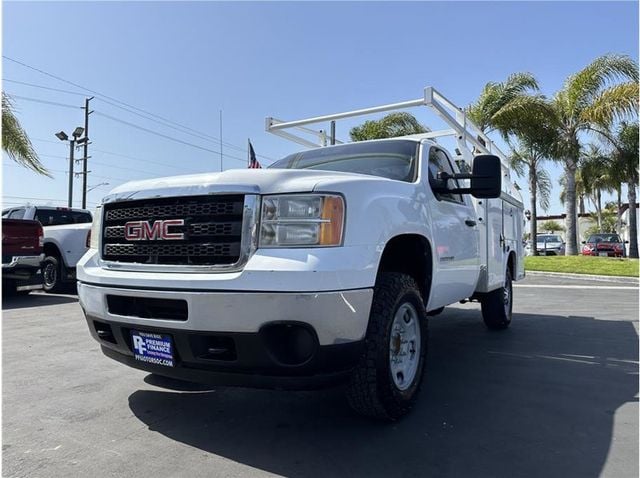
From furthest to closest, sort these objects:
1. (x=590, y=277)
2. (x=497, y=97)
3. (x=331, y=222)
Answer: (x=497, y=97)
(x=590, y=277)
(x=331, y=222)

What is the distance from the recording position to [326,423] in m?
3.12

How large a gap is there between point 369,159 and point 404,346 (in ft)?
5.29

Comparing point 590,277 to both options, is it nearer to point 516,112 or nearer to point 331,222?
point 516,112

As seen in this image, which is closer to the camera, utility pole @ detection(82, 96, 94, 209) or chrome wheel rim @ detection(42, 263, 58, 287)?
chrome wheel rim @ detection(42, 263, 58, 287)

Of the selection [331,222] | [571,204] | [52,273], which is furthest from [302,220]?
[571,204]

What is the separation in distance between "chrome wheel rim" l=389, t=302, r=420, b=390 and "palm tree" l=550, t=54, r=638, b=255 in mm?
16837

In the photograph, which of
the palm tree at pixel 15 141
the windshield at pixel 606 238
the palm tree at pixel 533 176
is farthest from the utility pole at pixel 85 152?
the windshield at pixel 606 238

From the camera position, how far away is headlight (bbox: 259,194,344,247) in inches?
103

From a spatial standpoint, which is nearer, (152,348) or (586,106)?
(152,348)

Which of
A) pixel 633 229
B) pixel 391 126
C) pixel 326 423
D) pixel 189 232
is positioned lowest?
pixel 326 423

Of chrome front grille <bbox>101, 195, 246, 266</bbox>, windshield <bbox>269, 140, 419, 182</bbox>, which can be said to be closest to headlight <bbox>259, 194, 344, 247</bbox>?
chrome front grille <bbox>101, 195, 246, 266</bbox>

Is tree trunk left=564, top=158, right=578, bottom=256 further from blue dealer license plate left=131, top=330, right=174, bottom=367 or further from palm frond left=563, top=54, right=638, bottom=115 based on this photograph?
blue dealer license plate left=131, top=330, right=174, bottom=367

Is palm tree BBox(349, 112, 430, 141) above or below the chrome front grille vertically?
above

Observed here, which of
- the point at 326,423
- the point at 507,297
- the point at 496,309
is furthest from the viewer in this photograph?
the point at 507,297
